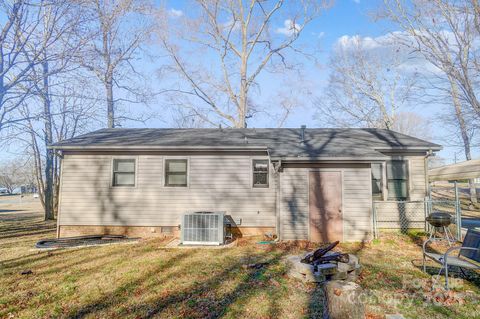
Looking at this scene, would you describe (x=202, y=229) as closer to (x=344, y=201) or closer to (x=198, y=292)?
(x=198, y=292)

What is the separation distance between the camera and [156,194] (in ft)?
30.0

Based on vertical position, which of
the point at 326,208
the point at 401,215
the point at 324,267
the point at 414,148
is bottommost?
the point at 324,267

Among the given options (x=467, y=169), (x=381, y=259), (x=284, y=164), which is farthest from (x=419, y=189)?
(x=284, y=164)

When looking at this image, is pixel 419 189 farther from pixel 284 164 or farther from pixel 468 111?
pixel 468 111

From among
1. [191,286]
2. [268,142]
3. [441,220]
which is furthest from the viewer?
[268,142]

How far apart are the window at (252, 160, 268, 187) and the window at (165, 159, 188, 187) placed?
2.33 meters

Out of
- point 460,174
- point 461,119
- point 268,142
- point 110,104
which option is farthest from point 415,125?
point 110,104

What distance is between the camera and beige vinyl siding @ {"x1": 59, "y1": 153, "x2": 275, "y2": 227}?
9.07 metres

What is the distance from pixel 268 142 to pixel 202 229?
3747mm

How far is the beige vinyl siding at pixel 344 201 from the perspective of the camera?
314 inches

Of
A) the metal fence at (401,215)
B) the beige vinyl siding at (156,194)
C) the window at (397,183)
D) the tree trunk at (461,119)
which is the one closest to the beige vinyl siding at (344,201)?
the beige vinyl siding at (156,194)

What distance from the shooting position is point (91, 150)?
9.20 meters

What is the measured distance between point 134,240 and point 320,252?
19.0 feet

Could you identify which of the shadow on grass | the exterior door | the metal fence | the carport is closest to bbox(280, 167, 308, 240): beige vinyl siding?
the exterior door
